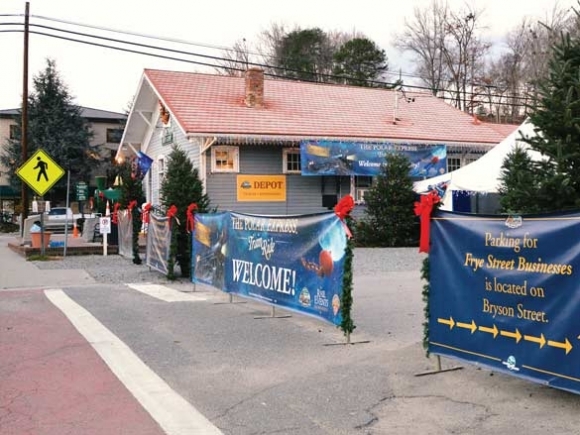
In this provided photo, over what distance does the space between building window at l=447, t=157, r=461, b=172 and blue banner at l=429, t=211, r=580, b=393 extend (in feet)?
71.4

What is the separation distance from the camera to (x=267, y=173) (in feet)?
78.0

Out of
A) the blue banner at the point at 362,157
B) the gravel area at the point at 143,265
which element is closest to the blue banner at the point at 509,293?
the gravel area at the point at 143,265

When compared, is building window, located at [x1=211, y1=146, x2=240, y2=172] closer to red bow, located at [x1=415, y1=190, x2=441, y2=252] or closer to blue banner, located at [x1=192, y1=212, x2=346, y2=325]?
blue banner, located at [x1=192, y1=212, x2=346, y2=325]

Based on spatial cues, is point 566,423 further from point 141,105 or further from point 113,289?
point 141,105

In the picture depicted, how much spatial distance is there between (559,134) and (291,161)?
18237 millimetres

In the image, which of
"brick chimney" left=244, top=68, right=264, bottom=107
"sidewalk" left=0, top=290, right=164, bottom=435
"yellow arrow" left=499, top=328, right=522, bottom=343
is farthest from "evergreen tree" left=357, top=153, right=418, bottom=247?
"yellow arrow" left=499, top=328, right=522, bottom=343

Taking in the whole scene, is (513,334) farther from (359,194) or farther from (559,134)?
(359,194)

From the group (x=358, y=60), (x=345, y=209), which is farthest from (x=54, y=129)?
(x=345, y=209)

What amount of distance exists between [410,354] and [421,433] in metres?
2.46

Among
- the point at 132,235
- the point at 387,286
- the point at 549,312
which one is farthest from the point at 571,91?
the point at 132,235

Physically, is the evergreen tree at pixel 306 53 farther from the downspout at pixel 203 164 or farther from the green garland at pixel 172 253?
the green garland at pixel 172 253

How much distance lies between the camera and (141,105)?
29016mm

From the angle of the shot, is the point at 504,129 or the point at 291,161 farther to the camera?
the point at 504,129

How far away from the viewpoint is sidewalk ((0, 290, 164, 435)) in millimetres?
5000
